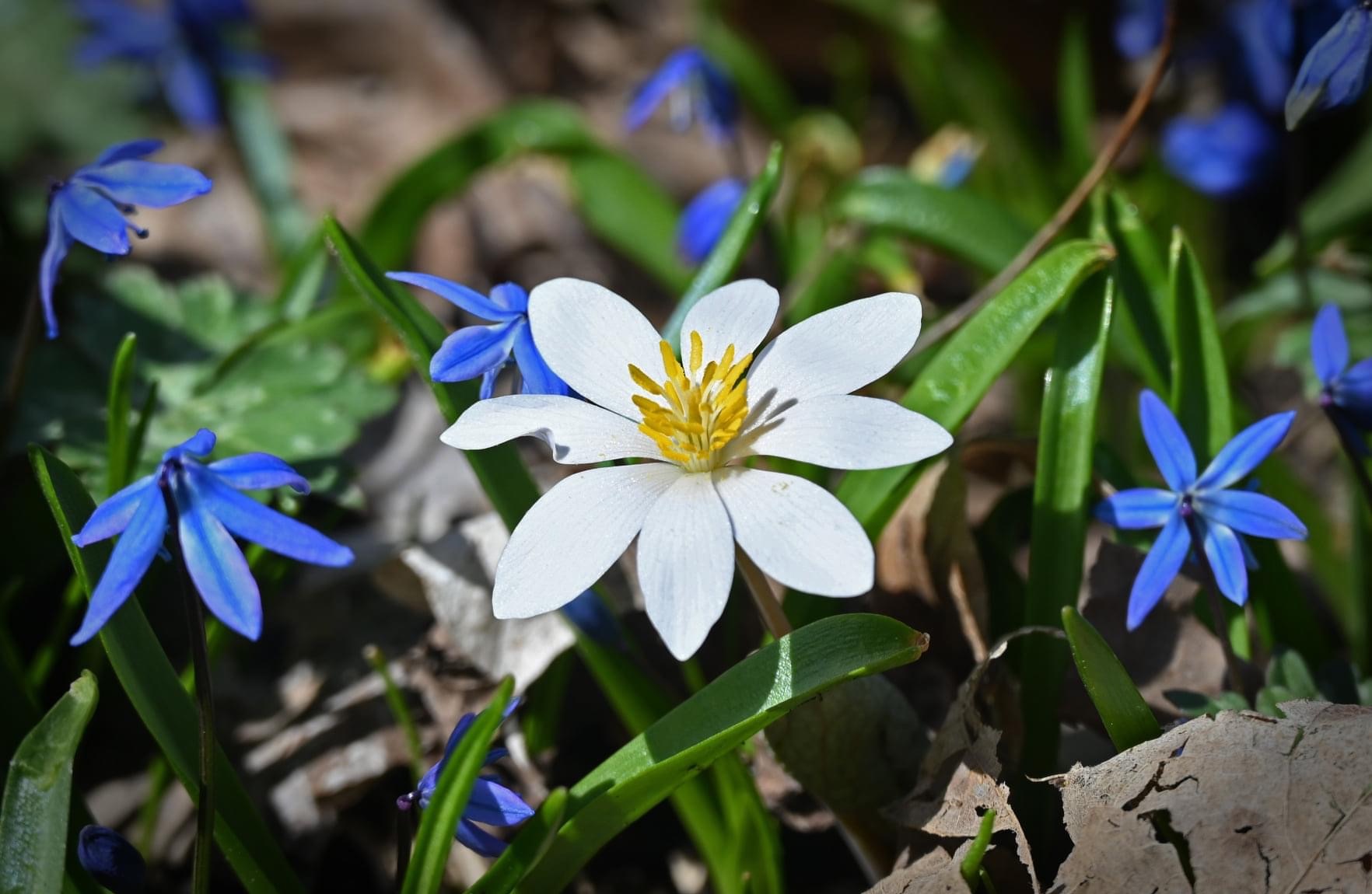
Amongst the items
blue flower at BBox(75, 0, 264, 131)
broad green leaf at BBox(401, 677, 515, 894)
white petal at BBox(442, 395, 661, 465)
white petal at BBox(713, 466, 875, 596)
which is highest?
blue flower at BBox(75, 0, 264, 131)

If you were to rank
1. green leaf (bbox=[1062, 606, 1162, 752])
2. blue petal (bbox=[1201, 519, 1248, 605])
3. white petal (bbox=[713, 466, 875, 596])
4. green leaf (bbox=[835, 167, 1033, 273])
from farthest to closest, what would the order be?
green leaf (bbox=[835, 167, 1033, 273]) < blue petal (bbox=[1201, 519, 1248, 605]) < green leaf (bbox=[1062, 606, 1162, 752]) < white petal (bbox=[713, 466, 875, 596])

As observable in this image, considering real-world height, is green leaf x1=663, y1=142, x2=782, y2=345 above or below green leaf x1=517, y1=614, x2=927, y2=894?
above

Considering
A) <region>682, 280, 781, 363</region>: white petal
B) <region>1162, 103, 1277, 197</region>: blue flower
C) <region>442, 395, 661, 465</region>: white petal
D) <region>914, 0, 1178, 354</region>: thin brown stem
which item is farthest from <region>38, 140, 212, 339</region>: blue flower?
<region>1162, 103, 1277, 197</region>: blue flower

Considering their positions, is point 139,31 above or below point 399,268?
above

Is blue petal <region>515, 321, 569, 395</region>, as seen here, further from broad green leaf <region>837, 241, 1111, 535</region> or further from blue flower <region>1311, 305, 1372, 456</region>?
blue flower <region>1311, 305, 1372, 456</region>

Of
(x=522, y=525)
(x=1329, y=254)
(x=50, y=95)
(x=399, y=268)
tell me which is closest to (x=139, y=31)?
(x=50, y=95)

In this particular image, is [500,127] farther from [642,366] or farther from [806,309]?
[642,366]

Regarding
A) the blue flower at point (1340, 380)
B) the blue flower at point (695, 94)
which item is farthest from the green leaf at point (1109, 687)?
the blue flower at point (695, 94)

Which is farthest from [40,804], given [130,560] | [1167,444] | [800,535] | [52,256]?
[1167,444]
